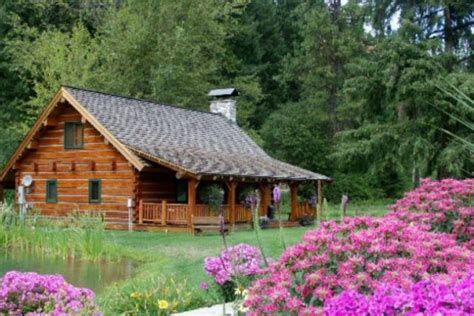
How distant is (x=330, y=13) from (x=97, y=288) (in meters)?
37.3

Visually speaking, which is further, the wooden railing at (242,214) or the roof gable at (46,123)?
the wooden railing at (242,214)

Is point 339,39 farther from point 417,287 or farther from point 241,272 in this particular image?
point 417,287

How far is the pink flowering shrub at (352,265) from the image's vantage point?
3539 mm

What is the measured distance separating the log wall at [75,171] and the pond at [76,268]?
7.87m

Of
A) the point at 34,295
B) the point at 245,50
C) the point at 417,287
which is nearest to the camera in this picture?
the point at 417,287

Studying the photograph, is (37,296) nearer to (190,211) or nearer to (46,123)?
(190,211)

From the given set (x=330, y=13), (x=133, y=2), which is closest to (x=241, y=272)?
(x=133, y=2)

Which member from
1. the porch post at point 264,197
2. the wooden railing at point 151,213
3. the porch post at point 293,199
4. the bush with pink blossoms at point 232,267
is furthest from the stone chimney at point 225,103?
the bush with pink blossoms at point 232,267

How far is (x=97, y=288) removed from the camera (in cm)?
1066

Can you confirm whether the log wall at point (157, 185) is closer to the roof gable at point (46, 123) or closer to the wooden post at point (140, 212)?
the wooden post at point (140, 212)

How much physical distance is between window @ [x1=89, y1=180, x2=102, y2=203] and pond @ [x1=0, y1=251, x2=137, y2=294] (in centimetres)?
849

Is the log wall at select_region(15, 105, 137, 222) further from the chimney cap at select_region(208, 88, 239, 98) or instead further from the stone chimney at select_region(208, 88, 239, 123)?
the chimney cap at select_region(208, 88, 239, 98)

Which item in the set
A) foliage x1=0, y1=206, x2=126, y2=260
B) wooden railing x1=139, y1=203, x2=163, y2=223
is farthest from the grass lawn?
wooden railing x1=139, y1=203, x2=163, y2=223

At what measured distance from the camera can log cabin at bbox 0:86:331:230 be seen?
21.3 meters
